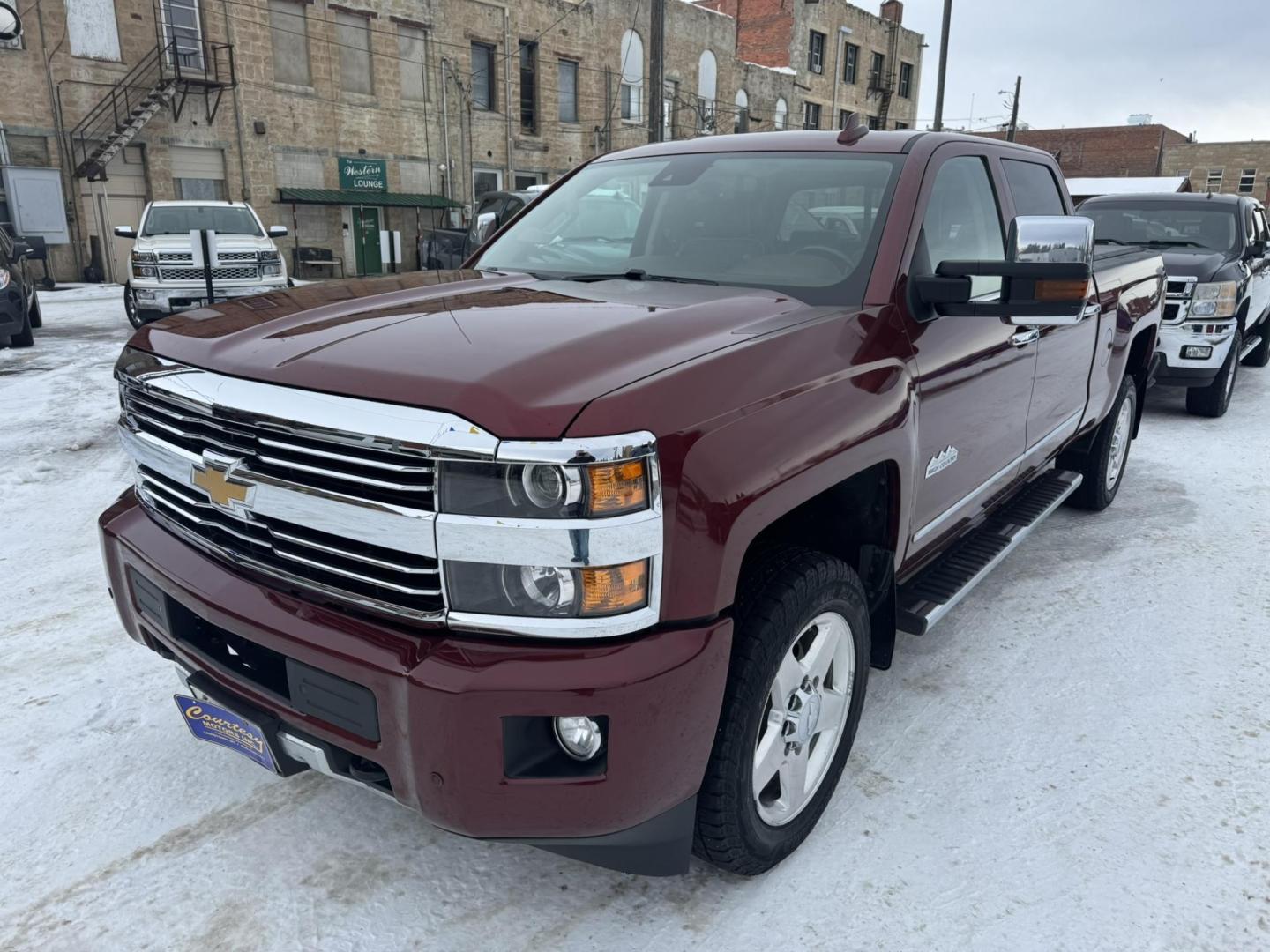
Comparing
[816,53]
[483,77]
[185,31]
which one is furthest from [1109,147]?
[185,31]

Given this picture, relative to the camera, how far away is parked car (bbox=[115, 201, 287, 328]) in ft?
37.6

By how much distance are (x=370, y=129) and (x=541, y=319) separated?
85.4 feet

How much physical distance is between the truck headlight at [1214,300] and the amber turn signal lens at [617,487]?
7.30 meters

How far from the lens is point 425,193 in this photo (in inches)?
1077

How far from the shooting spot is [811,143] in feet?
10.8

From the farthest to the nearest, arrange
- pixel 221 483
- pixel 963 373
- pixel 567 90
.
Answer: pixel 567 90
pixel 963 373
pixel 221 483

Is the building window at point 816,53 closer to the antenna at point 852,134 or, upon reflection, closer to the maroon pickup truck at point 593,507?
the antenna at point 852,134

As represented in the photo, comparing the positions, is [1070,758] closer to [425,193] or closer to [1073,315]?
[1073,315]

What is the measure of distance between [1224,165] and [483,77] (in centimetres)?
5508

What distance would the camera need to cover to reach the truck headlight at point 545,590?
1792 millimetres

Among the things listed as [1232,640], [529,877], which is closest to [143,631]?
[529,877]

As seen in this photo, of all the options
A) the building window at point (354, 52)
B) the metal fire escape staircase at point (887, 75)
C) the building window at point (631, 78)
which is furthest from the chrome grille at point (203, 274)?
the metal fire escape staircase at point (887, 75)

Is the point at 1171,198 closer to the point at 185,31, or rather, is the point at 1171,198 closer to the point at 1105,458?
the point at 1105,458

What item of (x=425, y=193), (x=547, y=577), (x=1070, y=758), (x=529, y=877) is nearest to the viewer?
(x=547, y=577)
